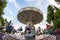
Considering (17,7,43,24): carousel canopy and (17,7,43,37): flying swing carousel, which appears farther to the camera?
(17,7,43,24): carousel canopy

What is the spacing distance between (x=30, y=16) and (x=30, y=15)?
0.06 metres

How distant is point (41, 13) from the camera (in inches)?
448

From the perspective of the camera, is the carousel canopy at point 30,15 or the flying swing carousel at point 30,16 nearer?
the flying swing carousel at point 30,16

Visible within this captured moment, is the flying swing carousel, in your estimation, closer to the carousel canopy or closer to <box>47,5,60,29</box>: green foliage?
the carousel canopy

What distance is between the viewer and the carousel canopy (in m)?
11.2

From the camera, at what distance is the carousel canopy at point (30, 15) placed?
36.6 ft

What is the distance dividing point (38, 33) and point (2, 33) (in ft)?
4.70

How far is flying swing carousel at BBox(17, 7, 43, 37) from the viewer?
11031mm

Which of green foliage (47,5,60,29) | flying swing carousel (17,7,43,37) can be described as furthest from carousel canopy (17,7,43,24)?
green foliage (47,5,60,29)

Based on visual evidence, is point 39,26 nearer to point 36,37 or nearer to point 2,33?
point 36,37

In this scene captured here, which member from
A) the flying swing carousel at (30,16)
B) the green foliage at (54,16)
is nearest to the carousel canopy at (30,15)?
the flying swing carousel at (30,16)

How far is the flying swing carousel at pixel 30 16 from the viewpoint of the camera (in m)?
11.0

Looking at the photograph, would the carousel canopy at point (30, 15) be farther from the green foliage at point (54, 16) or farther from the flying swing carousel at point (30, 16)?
the green foliage at point (54, 16)

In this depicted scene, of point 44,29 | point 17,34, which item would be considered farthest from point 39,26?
point 17,34
